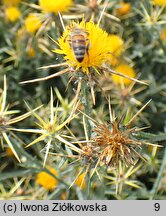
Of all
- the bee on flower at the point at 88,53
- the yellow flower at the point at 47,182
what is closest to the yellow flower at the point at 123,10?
the yellow flower at the point at 47,182

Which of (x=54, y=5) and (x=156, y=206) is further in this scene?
(x=54, y=5)

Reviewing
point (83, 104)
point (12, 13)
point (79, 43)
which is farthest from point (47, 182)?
point (12, 13)

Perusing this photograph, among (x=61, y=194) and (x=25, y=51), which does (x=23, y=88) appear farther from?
(x=61, y=194)

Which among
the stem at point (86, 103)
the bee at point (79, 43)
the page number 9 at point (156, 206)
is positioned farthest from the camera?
the page number 9 at point (156, 206)

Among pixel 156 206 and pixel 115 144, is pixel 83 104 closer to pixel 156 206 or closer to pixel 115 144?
pixel 115 144

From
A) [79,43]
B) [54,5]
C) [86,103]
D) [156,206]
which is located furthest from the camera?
[54,5]

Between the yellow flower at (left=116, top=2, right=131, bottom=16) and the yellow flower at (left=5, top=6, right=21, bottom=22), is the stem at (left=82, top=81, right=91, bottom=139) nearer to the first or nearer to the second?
the yellow flower at (left=116, top=2, right=131, bottom=16)

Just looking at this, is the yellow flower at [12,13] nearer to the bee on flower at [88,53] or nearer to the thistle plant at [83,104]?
the thistle plant at [83,104]
